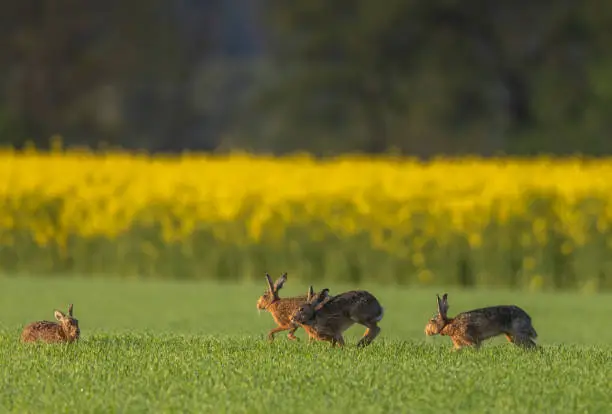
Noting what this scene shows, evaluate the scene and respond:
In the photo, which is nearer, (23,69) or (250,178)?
(250,178)

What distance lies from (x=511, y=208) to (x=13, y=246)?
670 cm

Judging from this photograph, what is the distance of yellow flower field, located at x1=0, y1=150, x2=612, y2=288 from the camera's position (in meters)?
18.8

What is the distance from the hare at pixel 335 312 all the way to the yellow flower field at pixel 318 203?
31.9 feet

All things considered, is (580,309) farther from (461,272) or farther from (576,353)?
(576,353)

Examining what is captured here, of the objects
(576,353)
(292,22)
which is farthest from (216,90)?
(576,353)

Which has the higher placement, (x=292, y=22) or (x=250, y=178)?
(x=292, y=22)

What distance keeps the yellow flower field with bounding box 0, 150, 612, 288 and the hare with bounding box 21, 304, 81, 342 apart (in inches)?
382

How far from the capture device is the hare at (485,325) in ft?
29.3

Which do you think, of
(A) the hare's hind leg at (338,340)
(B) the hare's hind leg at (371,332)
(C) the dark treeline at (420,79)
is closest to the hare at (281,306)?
(A) the hare's hind leg at (338,340)

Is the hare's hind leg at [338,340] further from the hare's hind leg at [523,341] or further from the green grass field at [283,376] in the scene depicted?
the hare's hind leg at [523,341]

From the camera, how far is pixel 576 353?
930cm

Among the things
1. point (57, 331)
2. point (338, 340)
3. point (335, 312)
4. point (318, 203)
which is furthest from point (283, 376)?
point (318, 203)

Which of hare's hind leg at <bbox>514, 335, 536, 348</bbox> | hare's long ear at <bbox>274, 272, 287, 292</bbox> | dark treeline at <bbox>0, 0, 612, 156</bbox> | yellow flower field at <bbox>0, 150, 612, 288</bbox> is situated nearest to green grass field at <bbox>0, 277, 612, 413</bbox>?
hare's hind leg at <bbox>514, 335, 536, 348</bbox>

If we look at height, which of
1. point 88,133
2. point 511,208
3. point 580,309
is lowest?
point 580,309
